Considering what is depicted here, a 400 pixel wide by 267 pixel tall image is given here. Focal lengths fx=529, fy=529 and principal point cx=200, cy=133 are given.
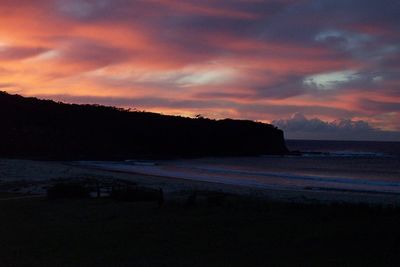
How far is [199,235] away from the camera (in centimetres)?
1383

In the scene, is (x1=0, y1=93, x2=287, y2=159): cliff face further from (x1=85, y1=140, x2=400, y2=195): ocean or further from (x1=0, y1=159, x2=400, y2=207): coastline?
(x1=0, y1=159, x2=400, y2=207): coastline

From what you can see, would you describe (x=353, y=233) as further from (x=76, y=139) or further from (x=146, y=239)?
(x=76, y=139)

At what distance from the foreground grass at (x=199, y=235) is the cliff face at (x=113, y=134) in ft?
195

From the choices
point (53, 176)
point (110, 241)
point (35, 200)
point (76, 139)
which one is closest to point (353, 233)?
point (110, 241)

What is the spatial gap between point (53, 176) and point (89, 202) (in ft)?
57.5

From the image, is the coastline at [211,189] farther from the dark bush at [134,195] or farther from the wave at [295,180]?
the wave at [295,180]

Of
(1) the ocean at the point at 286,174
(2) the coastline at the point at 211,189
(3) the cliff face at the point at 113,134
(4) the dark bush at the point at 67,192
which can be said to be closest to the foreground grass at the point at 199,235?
(4) the dark bush at the point at 67,192

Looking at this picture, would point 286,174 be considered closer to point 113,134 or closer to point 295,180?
point 295,180

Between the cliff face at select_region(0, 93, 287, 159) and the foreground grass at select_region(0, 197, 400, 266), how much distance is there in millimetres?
59292

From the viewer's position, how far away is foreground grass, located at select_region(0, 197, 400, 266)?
11219mm

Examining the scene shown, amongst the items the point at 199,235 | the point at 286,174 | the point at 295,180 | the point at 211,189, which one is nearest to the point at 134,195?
the point at 199,235

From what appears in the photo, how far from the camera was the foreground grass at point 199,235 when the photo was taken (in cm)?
1122

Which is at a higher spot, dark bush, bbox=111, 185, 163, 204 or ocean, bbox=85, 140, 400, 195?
dark bush, bbox=111, 185, 163, 204

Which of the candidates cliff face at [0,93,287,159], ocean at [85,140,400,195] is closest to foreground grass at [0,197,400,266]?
ocean at [85,140,400,195]
